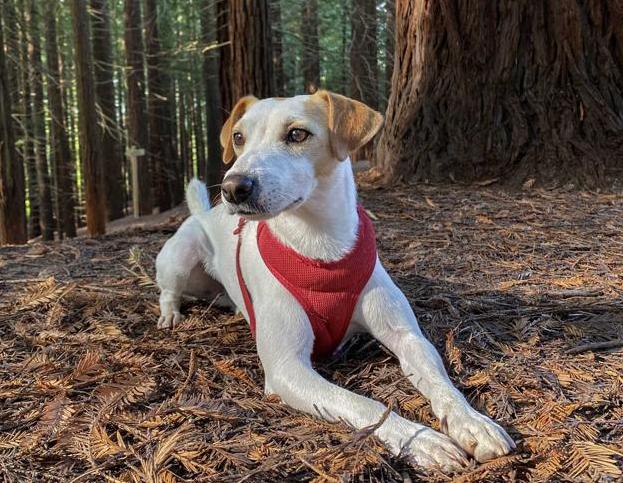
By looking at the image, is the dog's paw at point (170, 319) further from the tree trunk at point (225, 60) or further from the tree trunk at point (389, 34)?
the tree trunk at point (389, 34)

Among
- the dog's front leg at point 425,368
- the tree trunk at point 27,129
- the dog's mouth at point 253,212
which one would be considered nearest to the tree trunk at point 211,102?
the tree trunk at point 27,129

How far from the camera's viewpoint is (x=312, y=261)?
2697 millimetres

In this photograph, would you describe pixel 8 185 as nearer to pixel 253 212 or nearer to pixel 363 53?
pixel 253 212

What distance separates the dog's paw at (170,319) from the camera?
3.40 meters

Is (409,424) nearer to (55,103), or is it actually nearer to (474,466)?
(474,466)

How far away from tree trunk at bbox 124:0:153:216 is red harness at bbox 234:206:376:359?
54.0 feet

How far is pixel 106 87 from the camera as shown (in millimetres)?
20016

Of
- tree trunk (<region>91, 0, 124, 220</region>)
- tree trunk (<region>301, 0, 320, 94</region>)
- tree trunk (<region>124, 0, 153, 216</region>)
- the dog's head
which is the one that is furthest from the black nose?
tree trunk (<region>301, 0, 320, 94</region>)

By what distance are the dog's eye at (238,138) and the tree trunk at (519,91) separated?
4.01 metres

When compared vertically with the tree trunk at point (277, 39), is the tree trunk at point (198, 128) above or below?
below

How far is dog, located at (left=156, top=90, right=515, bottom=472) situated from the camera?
2.30 meters

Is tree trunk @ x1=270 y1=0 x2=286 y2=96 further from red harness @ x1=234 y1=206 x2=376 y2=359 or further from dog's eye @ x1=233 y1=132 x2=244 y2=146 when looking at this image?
red harness @ x1=234 y1=206 x2=376 y2=359

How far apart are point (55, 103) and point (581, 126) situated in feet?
57.2

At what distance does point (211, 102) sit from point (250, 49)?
13.6 m
